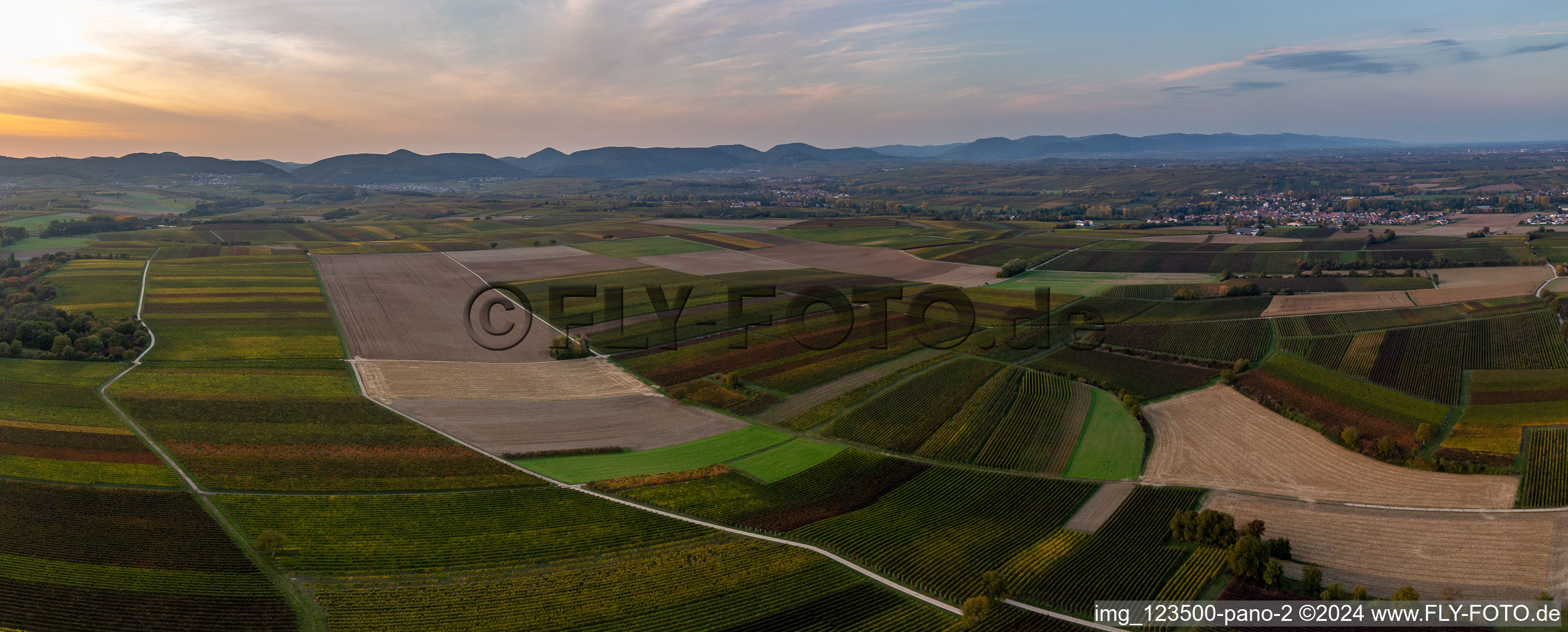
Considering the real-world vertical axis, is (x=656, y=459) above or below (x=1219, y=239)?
below

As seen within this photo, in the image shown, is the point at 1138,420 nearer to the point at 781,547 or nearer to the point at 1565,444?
the point at 1565,444

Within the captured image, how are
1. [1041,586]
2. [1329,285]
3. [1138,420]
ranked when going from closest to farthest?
[1041,586], [1138,420], [1329,285]

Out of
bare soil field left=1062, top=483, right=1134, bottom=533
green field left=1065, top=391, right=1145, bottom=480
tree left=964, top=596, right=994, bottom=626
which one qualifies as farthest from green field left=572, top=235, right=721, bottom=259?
tree left=964, top=596, right=994, bottom=626

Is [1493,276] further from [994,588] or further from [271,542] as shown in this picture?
[271,542]

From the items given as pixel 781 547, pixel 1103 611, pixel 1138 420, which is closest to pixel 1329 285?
pixel 1138 420

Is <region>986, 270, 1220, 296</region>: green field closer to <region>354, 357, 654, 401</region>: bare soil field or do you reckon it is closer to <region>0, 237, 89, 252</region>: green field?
<region>354, 357, 654, 401</region>: bare soil field

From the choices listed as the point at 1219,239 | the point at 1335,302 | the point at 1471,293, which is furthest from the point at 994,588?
the point at 1219,239

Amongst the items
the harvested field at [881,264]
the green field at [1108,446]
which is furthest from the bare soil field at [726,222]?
the green field at [1108,446]
